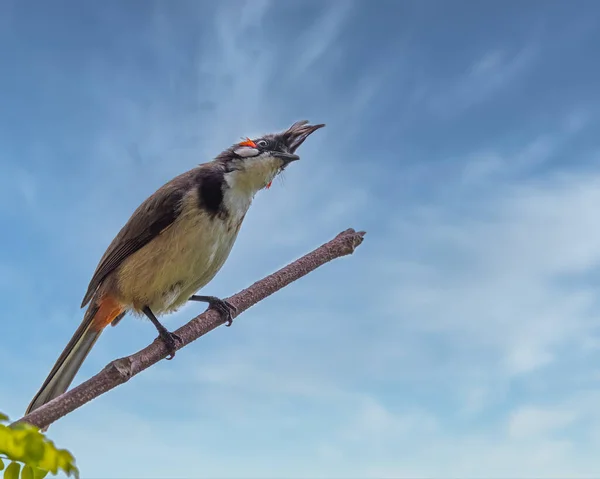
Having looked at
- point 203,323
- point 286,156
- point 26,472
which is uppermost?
point 286,156

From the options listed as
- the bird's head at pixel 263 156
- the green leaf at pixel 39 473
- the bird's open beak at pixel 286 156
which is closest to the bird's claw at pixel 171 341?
the bird's head at pixel 263 156

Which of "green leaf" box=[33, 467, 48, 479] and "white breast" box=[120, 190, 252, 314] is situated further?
"white breast" box=[120, 190, 252, 314]

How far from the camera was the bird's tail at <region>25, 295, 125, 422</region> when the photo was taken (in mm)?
3969

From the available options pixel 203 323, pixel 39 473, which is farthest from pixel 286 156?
pixel 39 473

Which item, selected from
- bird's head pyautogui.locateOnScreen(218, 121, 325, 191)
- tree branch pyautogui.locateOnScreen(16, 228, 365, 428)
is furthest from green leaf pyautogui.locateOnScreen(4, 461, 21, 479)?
bird's head pyautogui.locateOnScreen(218, 121, 325, 191)

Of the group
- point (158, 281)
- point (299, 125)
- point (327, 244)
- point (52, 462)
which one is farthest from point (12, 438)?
point (299, 125)

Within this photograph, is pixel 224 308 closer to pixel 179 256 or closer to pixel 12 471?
pixel 179 256

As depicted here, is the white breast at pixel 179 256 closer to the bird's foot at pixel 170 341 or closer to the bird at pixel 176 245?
the bird at pixel 176 245

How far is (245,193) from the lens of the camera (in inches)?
173

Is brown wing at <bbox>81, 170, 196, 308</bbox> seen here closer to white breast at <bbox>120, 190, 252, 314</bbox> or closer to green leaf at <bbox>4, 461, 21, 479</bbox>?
white breast at <bbox>120, 190, 252, 314</bbox>

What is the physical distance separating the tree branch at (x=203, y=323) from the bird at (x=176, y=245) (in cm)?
56

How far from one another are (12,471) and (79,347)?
2.98 meters

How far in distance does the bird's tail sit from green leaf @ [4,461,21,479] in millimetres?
2669

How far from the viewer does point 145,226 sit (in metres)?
4.42
